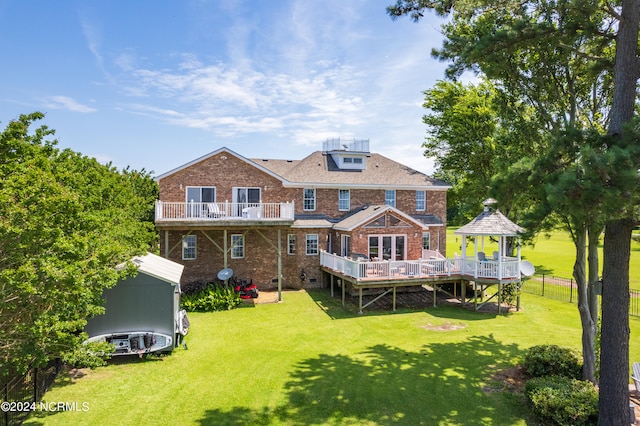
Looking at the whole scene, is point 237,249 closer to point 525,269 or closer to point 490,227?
point 490,227

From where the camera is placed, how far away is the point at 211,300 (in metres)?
17.4

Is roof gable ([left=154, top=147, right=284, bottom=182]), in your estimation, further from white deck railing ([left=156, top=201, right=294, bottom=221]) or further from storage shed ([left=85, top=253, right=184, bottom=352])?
storage shed ([left=85, top=253, right=184, bottom=352])

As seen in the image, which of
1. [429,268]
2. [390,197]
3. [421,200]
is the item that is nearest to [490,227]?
[429,268]

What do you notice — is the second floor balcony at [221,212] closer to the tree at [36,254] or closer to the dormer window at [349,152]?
the dormer window at [349,152]

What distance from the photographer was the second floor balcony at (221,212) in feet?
58.5

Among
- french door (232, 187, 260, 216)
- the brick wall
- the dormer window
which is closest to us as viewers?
the brick wall

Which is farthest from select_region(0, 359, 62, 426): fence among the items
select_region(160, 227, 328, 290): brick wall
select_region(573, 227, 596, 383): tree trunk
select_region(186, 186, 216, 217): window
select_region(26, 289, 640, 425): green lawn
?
select_region(573, 227, 596, 383): tree trunk

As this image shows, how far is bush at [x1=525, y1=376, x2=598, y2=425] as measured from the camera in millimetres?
7566

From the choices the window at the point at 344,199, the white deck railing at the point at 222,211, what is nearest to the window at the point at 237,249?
the white deck railing at the point at 222,211

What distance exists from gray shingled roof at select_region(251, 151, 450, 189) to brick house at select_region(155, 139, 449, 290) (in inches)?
2.9

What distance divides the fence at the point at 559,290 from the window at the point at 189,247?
791 inches

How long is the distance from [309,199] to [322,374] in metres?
14.1

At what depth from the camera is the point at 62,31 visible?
423 inches

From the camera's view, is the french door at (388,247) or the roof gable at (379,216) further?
the french door at (388,247)
